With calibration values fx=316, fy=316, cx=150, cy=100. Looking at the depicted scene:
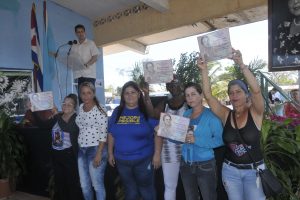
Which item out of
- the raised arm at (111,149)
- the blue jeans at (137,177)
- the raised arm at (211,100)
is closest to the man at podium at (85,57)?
the raised arm at (111,149)

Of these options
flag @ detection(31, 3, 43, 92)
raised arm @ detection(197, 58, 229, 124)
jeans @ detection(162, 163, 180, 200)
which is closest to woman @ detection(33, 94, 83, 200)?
jeans @ detection(162, 163, 180, 200)

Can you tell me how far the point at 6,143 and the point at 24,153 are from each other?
0.96ft

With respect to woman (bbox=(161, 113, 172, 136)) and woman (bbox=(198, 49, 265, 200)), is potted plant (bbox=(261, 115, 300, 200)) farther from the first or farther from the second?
woman (bbox=(161, 113, 172, 136))

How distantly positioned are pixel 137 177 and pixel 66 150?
952 mm

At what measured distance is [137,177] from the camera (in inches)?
108

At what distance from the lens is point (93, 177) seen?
299cm

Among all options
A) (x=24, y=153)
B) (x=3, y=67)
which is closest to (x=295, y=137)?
(x=24, y=153)

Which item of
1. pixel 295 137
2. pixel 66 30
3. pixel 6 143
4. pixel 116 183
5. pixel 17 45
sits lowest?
pixel 116 183

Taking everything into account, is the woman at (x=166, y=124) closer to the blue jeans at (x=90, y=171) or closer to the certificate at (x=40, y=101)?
the blue jeans at (x=90, y=171)

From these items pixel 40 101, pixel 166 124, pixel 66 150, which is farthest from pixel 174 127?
pixel 40 101

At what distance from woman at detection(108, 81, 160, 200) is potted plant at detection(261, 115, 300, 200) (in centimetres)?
90

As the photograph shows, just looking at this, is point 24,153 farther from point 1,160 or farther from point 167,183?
point 167,183

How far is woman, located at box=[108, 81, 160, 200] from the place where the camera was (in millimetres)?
2668

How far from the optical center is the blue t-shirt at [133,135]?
266cm
